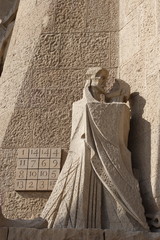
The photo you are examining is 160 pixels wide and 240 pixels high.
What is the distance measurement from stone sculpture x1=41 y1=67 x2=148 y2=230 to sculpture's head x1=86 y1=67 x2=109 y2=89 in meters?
0.13

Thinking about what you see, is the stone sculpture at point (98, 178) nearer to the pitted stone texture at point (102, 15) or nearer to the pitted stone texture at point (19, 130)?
the pitted stone texture at point (19, 130)

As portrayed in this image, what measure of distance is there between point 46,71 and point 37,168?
107 centimetres

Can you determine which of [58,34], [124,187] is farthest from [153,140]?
[58,34]

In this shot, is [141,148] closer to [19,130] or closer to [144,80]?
[144,80]

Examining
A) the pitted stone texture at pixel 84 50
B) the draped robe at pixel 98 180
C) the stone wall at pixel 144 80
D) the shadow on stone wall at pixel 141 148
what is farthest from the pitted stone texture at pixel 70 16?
the draped robe at pixel 98 180

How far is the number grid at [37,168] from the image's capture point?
188 inches

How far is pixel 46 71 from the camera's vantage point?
539 cm

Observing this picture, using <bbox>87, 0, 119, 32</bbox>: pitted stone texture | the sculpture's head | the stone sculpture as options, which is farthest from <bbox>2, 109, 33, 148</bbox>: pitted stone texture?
<bbox>87, 0, 119, 32</bbox>: pitted stone texture

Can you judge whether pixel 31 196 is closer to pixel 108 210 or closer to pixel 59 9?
pixel 108 210

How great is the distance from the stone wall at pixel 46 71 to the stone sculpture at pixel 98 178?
0.55 meters

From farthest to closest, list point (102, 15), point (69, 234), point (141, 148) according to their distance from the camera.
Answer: point (102, 15) < point (141, 148) < point (69, 234)

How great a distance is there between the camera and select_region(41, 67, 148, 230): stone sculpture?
407 centimetres

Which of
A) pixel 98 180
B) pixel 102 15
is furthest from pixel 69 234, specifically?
Result: pixel 102 15

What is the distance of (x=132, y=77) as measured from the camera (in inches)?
197
